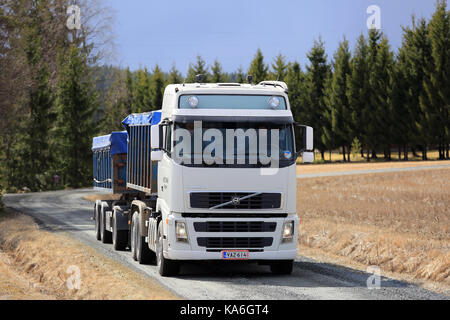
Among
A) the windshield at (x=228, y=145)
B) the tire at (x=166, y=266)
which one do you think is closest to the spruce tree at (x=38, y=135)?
the tire at (x=166, y=266)

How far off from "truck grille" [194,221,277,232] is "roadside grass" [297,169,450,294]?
9.47 ft

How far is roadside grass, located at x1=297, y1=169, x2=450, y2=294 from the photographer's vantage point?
48.7ft

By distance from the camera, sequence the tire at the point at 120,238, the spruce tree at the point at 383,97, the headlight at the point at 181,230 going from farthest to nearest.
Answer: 1. the spruce tree at the point at 383,97
2. the tire at the point at 120,238
3. the headlight at the point at 181,230

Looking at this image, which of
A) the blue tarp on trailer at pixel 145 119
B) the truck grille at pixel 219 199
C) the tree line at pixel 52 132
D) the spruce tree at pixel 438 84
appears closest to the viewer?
the truck grille at pixel 219 199

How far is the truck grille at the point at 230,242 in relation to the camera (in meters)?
13.9

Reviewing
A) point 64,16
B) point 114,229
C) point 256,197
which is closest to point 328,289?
point 256,197

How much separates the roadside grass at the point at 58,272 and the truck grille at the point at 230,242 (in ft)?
4.23

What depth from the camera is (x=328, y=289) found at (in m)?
12.7

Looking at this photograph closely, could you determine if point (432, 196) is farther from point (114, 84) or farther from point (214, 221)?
point (114, 84)

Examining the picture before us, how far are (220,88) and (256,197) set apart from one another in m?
2.29

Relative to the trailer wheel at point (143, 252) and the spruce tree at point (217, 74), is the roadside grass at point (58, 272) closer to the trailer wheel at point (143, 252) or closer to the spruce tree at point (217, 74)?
the trailer wheel at point (143, 252)

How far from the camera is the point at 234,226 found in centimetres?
1388

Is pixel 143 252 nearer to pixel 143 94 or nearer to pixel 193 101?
pixel 193 101

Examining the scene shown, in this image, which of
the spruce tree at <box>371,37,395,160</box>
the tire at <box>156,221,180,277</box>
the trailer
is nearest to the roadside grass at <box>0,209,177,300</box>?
the tire at <box>156,221,180,277</box>
